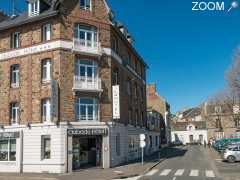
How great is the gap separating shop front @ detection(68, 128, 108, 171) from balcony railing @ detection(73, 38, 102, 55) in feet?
22.7

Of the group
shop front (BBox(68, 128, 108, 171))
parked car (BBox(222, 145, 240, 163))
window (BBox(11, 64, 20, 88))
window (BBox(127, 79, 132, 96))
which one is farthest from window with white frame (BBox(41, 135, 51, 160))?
parked car (BBox(222, 145, 240, 163))

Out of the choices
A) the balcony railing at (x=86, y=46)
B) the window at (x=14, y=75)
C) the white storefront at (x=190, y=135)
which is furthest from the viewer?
the white storefront at (x=190, y=135)

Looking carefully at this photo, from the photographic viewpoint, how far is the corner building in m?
28.2

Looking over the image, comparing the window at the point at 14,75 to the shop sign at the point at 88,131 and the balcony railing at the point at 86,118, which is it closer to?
the balcony railing at the point at 86,118

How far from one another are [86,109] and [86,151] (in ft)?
13.0

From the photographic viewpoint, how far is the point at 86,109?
2958cm

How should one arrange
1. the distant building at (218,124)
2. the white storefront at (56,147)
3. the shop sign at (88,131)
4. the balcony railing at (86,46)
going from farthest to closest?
1. the distant building at (218,124)
2. the balcony railing at (86,46)
3. the shop sign at (88,131)
4. the white storefront at (56,147)

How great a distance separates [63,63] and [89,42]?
10.9 feet

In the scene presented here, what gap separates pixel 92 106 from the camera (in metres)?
30.0

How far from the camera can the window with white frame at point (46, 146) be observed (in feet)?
93.0

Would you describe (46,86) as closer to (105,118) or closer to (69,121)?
(69,121)

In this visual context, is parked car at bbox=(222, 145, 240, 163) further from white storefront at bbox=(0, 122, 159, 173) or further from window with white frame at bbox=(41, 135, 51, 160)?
window with white frame at bbox=(41, 135, 51, 160)

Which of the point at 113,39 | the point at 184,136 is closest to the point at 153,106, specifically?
the point at 184,136

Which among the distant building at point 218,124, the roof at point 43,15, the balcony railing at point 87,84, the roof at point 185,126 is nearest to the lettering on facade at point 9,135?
the balcony railing at point 87,84
